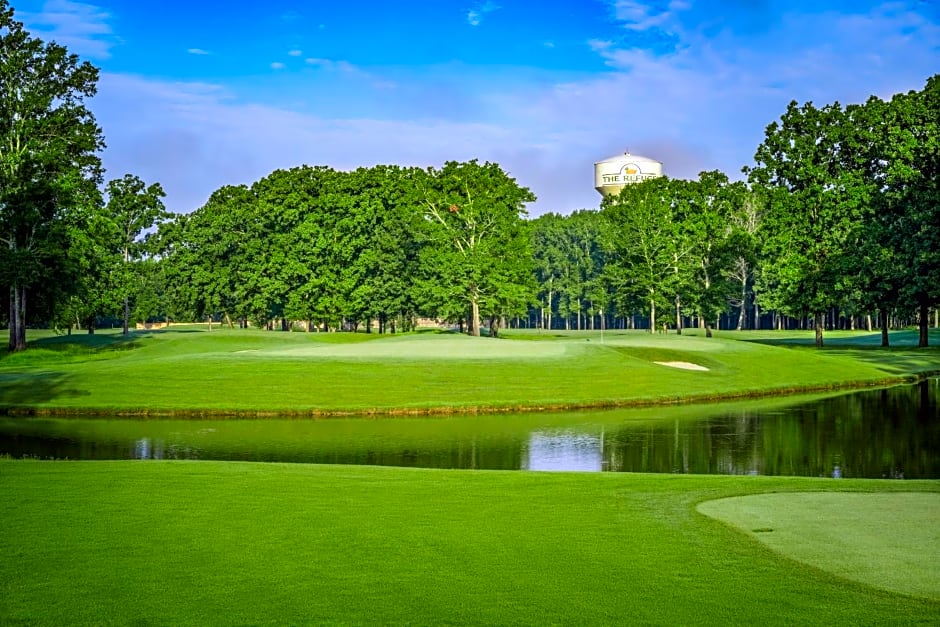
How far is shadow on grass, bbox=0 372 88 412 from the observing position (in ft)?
129

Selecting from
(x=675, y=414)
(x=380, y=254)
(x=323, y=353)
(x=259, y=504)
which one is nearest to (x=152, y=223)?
(x=380, y=254)

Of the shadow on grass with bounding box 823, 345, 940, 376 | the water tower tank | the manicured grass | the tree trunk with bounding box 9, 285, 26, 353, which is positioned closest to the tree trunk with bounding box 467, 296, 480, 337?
the manicured grass

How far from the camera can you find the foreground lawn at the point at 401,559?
9008 mm

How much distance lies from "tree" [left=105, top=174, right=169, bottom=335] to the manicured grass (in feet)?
103

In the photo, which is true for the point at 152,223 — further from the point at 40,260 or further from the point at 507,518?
the point at 507,518

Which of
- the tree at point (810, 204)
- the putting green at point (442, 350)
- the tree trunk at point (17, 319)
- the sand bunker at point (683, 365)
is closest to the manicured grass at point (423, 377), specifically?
the putting green at point (442, 350)

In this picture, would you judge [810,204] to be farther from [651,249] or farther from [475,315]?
[475,315]

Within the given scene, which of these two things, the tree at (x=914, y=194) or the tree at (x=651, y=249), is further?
the tree at (x=651, y=249)

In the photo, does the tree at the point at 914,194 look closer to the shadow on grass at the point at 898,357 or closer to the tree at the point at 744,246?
the shadow on grass at the point at 898,357

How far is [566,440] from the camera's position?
3003 cm

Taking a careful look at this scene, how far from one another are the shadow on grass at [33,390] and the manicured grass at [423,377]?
69 millimetres

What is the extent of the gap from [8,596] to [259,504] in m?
5.62

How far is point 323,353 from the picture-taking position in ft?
167

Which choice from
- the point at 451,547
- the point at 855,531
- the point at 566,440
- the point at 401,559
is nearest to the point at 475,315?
the point at 566,440
